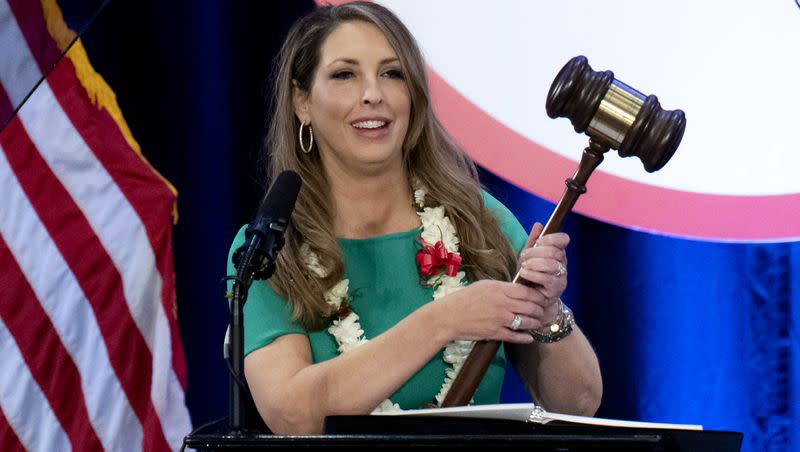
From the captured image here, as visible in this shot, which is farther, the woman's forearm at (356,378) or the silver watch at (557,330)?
the silver watch at (557,330)

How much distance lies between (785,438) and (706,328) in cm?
31

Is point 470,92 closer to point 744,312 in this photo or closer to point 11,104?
point 744,312

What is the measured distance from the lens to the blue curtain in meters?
2.39

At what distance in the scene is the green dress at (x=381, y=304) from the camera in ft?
6.21

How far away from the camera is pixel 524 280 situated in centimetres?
171

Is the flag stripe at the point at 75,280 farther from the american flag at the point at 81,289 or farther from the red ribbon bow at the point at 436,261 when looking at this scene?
the red ribbon bow at the point at 436,261

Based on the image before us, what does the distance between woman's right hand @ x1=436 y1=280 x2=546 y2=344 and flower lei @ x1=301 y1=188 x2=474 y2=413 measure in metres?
0.24

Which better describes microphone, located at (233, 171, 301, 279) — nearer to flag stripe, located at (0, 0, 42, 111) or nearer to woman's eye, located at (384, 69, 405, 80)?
flag stripe, located at (0, 0, 42, 111)

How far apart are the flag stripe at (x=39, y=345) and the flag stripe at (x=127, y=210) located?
199 millimetres

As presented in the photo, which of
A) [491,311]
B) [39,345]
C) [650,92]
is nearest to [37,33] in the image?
[491,311]

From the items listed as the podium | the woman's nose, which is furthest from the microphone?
the woman's nose

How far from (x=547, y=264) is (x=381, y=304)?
1.47 ft

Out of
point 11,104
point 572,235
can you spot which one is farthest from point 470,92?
point 11,104

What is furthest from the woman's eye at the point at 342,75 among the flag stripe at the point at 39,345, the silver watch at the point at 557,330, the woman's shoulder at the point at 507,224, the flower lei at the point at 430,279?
the flag stripe at the point at 39,345
